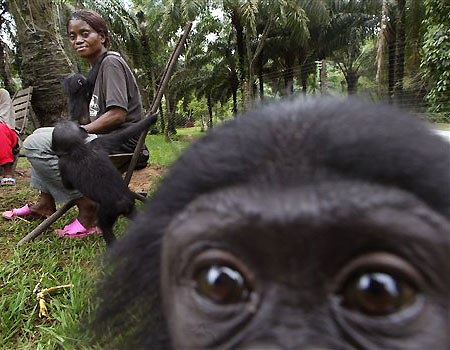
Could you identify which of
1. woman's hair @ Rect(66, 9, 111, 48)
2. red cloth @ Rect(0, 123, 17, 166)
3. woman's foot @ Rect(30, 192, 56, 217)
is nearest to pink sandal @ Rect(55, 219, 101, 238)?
woman's foot @ Rect(30, 192, 56, 217)

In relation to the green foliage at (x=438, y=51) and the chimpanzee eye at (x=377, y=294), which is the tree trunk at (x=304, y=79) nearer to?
the chimpanzee eye at (x=377, y=294)

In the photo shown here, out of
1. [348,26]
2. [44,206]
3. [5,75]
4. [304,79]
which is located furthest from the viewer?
[348,26]

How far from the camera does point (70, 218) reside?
4164 millimetres

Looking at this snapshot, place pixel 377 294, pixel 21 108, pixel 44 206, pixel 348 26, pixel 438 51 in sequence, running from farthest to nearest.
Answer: pixel 348 26 → pixel 438 51 → pixel 21 108 → pixel 44 206 → pixel 377 294

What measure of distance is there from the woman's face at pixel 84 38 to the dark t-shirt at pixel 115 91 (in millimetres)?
194

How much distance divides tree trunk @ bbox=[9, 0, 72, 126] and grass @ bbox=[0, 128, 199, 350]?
7.66 feet

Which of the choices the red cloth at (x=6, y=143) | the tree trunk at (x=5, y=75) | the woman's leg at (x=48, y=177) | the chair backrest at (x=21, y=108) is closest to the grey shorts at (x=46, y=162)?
the woman's leg at (x=48, y=177)

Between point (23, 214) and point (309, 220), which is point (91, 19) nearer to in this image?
point (23, 214)

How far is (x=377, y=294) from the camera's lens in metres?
0.88

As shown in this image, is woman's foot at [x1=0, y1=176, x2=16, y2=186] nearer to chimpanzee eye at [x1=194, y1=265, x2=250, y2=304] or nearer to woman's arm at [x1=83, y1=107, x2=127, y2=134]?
woman's arm at [x1=83, y1=107, x2=127, y2=134]

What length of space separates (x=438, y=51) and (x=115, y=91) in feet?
33.5

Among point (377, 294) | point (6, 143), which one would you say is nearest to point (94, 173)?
point (377, 294)

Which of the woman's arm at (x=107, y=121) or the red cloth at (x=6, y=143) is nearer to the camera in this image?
the woman's arm at (x=107, y=121)

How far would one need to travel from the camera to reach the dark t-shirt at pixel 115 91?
3236 mm
